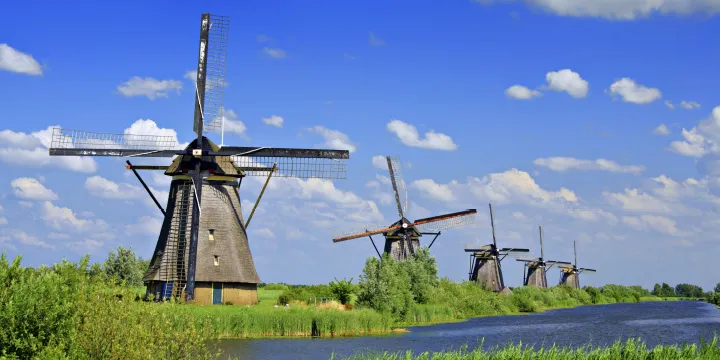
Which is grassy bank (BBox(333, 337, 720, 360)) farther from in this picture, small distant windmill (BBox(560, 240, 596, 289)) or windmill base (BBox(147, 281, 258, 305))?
small distant windmill (BBox(560, 240, 596, 289))

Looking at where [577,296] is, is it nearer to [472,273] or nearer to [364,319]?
[472,273]

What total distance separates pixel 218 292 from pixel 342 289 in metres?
10.2

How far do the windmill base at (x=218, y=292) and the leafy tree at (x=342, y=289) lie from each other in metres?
8.12

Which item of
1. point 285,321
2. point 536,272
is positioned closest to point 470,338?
point 285,321

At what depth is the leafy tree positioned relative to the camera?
45906 mm

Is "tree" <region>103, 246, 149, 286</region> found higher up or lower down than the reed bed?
higher up

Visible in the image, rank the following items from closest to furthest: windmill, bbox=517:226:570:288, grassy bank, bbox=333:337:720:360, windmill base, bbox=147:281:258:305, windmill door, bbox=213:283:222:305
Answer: grassy bank, bbox=333:337:720:360 < windmill base, bbox=147:281:258:305 < windmill door, bbox=213:283:222:305 < windmill, bbox=517:226:570:288

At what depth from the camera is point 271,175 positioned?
3912 cm

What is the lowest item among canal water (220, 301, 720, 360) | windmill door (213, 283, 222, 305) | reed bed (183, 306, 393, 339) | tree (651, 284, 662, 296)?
canal water (220, 301, 720, 360)

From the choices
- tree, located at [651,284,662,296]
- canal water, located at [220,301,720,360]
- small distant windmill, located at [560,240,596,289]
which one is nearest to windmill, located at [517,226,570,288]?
small distant windmill, located at [560,240,596,289]

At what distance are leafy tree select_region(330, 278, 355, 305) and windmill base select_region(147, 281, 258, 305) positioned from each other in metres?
8.12

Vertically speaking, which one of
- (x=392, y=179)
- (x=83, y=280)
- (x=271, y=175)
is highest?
(x=392, y=179)

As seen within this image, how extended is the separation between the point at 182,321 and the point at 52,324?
9.32 ft

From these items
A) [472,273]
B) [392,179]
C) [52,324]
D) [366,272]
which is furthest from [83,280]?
[472,273]
